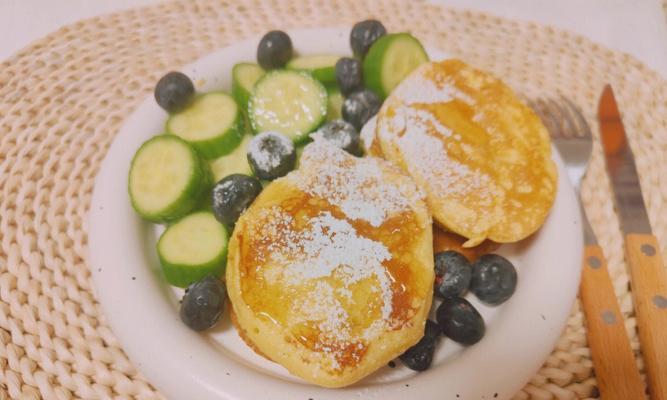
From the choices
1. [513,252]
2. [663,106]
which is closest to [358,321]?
[513,252]

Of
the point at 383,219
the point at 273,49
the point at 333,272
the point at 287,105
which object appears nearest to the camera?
the point at 333,272

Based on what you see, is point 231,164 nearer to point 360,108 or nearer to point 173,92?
point 173,92

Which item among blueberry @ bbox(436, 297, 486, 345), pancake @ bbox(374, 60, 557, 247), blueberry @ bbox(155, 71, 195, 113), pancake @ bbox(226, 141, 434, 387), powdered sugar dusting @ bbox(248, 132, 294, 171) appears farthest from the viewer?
blueberry @ bbox(155, 71, 195, 113)

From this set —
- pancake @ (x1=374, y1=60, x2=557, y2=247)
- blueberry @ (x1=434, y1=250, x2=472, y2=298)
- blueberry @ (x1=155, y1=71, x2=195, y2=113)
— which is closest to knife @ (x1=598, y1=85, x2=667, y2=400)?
pancake @ (x1=374, y1=60, x2=557, y2=247)

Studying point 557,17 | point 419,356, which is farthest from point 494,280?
point 557,17

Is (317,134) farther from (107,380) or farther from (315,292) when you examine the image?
(107,380)

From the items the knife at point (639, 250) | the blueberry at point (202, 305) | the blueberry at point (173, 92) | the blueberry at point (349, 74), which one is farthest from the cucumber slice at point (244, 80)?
the knife at point (639, 250)

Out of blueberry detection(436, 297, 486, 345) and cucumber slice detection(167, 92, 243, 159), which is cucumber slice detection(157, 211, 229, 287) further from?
blueberry detection(436, 297, 486, 345)

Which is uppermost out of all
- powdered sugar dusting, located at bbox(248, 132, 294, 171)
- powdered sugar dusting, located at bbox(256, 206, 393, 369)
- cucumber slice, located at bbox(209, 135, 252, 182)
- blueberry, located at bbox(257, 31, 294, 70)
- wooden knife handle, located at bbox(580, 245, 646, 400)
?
blueberry, located at bbox(257, 31, 294, 70)
